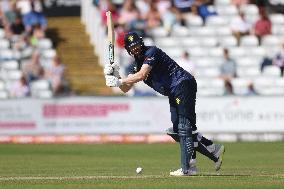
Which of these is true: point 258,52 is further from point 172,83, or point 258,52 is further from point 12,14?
point 172,83

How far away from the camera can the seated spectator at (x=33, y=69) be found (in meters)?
25.0

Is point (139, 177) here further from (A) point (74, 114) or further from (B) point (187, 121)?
(A) point (74, 114)

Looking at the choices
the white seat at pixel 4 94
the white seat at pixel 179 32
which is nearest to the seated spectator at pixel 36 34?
the white seat at pixel 4 94

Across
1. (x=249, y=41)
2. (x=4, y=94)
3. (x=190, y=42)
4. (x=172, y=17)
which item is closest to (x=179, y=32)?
(x=190, y=42)

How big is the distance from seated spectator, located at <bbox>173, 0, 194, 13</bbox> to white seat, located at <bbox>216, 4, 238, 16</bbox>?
85cm

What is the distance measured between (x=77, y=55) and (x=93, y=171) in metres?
13.9

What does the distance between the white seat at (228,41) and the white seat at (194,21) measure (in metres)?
0.80

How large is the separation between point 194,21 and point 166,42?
1.38 meters

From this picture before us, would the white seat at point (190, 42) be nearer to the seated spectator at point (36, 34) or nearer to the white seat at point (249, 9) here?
the white seat at point (249, 9)

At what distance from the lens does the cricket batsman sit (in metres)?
12.6

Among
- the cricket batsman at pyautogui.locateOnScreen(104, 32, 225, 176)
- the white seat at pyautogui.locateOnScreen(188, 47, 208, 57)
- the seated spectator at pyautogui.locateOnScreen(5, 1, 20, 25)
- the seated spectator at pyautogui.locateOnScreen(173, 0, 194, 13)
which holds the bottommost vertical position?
the white seat at pyautogui.locateOnScreen(188, 47, 208, 57)

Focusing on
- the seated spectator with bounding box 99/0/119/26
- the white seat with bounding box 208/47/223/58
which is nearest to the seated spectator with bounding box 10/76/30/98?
the seated spectator with bounding box 99/0/119/26

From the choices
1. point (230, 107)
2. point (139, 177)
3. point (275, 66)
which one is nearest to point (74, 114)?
point (230, 107)

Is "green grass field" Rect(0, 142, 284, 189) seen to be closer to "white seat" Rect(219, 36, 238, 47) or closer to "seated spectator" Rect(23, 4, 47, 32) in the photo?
"seated spectator" Rect(23, 4, 47, 32)
